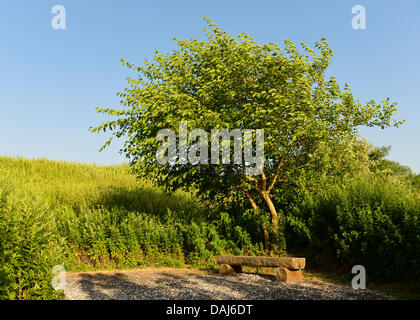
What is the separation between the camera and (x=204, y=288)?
32.6 ft

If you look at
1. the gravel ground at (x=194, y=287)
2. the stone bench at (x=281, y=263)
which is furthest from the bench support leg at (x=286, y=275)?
the gravel ground at (x=194, y=287)

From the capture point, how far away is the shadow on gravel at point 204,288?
915 cm

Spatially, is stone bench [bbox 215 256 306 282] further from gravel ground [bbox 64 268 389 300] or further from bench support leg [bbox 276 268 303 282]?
gravel ground [bbox 64 268 389 300]

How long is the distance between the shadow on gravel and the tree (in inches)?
118

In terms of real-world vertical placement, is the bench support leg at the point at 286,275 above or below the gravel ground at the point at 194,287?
above

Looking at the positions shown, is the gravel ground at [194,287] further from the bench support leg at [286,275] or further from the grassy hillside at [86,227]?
the grassy hillside at [86,227]

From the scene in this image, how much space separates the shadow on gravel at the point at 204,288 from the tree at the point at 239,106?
2.99 m

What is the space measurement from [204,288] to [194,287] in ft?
0.94

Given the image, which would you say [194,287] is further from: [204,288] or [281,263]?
[281,263]

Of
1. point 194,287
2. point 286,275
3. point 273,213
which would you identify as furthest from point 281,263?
point 273,213

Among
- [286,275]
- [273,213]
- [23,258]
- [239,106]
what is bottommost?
[286,275]

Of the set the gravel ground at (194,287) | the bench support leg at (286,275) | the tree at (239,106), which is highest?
the tree at (239,106)

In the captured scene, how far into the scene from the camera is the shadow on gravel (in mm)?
9148
